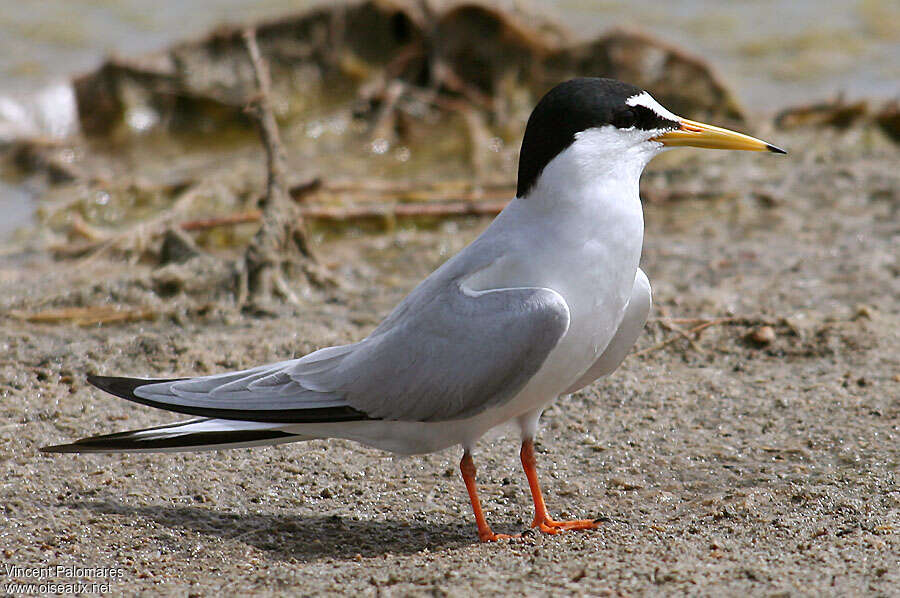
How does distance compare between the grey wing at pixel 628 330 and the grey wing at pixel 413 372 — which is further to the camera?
the grey wing at pixel 628 330

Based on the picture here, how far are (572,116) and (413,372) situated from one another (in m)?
0.92

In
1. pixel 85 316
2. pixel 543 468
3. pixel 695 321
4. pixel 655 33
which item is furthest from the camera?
pixel 655 33

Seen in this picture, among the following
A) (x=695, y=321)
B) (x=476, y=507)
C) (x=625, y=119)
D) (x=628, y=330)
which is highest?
(x=625, y=119)

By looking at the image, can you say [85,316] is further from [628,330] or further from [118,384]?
[628,330]

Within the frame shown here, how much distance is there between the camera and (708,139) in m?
3.68

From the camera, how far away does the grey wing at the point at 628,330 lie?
12.1 feet

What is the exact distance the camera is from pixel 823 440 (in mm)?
4148

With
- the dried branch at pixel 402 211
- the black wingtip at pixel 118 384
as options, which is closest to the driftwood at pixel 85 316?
the dried branch at pixel 402 211

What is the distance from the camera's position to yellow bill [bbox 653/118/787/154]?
3.63m

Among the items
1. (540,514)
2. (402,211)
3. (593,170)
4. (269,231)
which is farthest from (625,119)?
(402,211)

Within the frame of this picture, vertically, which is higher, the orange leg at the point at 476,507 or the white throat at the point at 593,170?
the white throat at the point at 593,170

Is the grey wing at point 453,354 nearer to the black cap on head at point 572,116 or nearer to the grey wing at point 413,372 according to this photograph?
the grey wing at point 413,372

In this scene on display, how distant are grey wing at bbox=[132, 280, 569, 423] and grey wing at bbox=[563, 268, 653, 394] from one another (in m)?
0.47

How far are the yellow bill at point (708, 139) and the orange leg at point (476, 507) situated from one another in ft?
3.93
